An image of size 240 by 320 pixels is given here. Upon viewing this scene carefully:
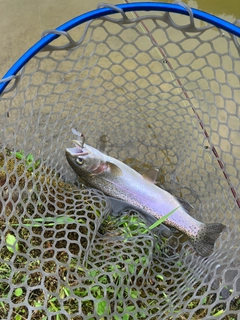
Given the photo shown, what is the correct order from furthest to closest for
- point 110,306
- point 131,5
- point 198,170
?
1. point 198,170
2. point 110,306
3. point 131,5

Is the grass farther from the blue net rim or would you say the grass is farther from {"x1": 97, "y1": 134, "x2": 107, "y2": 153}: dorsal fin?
the blue net rim

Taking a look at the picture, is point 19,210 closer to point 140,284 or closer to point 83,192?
point 83,192

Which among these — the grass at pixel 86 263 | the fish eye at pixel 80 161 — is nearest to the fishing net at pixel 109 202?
the grass at pixel 86 263

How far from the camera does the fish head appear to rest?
4.42 feet

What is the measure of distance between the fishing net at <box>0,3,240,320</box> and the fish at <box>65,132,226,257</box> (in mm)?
Answer: 48

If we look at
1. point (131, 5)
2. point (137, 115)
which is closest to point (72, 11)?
point (137, 115)

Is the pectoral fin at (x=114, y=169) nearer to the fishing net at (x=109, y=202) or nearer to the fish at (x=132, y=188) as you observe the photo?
the fish at (x=132, y=188)

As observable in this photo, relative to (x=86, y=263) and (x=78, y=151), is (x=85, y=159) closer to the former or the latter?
(x=78, y=151)

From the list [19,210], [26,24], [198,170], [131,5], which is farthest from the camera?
[26,24]

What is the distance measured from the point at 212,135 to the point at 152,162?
279mm

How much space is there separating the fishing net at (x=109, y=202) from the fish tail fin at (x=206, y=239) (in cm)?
3

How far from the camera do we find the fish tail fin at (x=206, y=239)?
1259mm

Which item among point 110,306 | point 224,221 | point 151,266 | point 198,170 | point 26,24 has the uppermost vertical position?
point 26,24

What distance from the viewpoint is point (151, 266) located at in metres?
1.37
